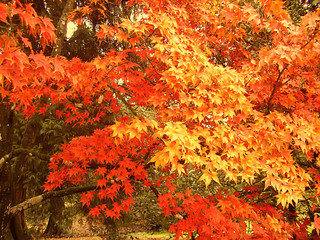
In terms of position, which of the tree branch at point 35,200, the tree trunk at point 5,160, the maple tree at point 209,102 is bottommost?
the tree branch at point 35,200

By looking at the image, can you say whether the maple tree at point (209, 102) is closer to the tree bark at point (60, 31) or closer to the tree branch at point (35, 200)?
the tree branch at point (35, 200)

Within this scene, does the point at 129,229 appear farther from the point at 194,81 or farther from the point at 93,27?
the point at 194,81

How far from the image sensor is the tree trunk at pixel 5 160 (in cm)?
365

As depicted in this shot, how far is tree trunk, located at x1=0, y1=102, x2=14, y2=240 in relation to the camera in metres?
3.65

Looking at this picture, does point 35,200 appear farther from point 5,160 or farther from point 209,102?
point 209,102

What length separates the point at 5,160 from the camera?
12.1ft

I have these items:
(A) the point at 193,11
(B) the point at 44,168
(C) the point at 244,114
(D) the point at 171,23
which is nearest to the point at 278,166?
(C) the point at 244,114

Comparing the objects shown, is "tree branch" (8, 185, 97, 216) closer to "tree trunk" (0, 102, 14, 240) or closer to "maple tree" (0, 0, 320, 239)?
"maple tree" (0, 0, 320, 239)

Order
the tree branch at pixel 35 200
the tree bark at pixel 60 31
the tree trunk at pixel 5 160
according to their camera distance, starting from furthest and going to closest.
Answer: the tree bark at pixel 60 31 < the tree branch at pixel 35 200 < the tree trunk at pixel 5 160

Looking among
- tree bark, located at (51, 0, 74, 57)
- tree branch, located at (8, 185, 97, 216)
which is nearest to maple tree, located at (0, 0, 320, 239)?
tree branch, located at (8, 185, 97, 216)

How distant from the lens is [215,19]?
4.03 meters

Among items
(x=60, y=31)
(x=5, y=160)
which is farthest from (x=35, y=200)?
(x=60, y=31)

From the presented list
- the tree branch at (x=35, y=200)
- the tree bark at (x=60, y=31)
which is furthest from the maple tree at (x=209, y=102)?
the tree bark at (x=60, y=31)

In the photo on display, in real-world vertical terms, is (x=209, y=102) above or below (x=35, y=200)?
above
